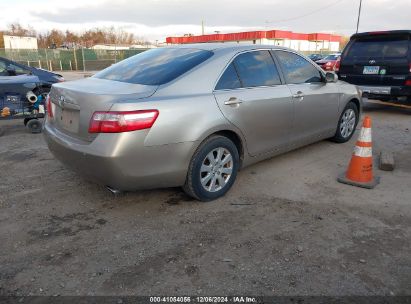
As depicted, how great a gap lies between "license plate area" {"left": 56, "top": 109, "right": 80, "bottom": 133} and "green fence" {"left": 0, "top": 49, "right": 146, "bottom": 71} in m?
32.0

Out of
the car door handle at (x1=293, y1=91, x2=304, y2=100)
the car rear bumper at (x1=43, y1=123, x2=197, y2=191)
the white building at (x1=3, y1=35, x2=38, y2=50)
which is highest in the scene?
the white building at (x1=3, y1=35, x2=38, y2=50)

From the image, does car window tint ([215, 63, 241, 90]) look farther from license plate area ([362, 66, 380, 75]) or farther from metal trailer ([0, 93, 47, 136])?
license plate area ([362, 66, 380, 75])

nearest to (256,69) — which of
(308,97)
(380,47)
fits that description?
(308,97)

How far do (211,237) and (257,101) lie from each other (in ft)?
5.52

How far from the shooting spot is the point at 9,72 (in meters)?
8.66

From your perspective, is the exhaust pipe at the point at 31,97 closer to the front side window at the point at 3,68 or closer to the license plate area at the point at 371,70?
the front side window at the point at 3,68

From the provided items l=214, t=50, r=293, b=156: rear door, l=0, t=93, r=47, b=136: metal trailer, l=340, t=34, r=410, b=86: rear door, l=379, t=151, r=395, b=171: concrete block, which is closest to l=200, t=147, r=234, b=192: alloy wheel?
l=214, t=50, r=293, b=156: rear door

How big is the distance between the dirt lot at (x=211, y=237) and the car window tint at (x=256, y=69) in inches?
47.1

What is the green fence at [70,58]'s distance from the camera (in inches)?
1330

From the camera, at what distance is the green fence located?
33.8 m

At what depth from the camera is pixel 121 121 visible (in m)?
3.04

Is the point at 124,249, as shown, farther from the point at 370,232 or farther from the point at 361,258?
the point at 370,232

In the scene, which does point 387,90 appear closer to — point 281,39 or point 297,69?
point 297,69

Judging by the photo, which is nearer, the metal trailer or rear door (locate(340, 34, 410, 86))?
the metal trailer
